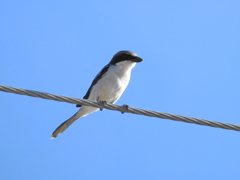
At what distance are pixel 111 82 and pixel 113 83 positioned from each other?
42 mm

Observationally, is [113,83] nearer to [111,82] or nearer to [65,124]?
[111,82]

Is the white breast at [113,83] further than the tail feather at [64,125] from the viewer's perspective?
No

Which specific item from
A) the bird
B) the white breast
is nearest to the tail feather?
the bird

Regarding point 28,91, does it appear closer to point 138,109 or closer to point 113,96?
point 138,109

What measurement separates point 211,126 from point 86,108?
409 cm

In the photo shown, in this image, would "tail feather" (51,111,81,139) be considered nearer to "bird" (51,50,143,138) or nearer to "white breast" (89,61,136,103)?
"bird" (51,50,143,138)

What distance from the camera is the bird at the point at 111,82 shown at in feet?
30.8

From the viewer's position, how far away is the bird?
938cm

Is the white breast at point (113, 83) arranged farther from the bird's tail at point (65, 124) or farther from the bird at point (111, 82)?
the bird's tail at point (65, 124)

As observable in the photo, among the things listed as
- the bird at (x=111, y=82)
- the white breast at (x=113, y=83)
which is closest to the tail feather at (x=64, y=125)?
the bird at (x=111, y=82)

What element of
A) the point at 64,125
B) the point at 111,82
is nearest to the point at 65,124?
the point at 64,125

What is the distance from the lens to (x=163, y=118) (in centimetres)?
626

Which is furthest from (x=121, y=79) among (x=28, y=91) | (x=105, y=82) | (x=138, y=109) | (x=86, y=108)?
(x=28, y=91)

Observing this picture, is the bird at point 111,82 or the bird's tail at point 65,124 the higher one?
the bird at point 111,82
